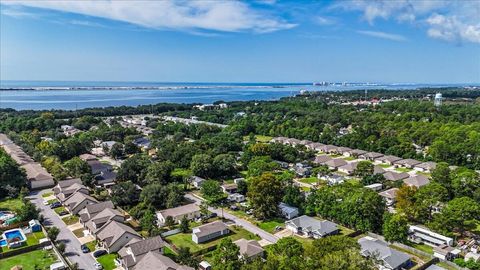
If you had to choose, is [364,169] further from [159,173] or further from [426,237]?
[159,173]

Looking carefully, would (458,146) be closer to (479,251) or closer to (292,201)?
(479,251)

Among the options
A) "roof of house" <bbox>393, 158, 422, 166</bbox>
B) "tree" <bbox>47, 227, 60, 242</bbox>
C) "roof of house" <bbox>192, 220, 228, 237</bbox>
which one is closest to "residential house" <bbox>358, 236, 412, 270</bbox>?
"roof of house" <bbox>192, 220, 228, 237</bbox>

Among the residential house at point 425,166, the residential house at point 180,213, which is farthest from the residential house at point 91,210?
the residential house at point 425,166

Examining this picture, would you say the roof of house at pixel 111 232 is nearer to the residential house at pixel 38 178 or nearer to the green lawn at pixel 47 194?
the green lawn at pixel 47 194

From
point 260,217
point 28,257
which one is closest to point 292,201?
point 260,217

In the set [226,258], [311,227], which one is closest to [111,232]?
[226,258]
